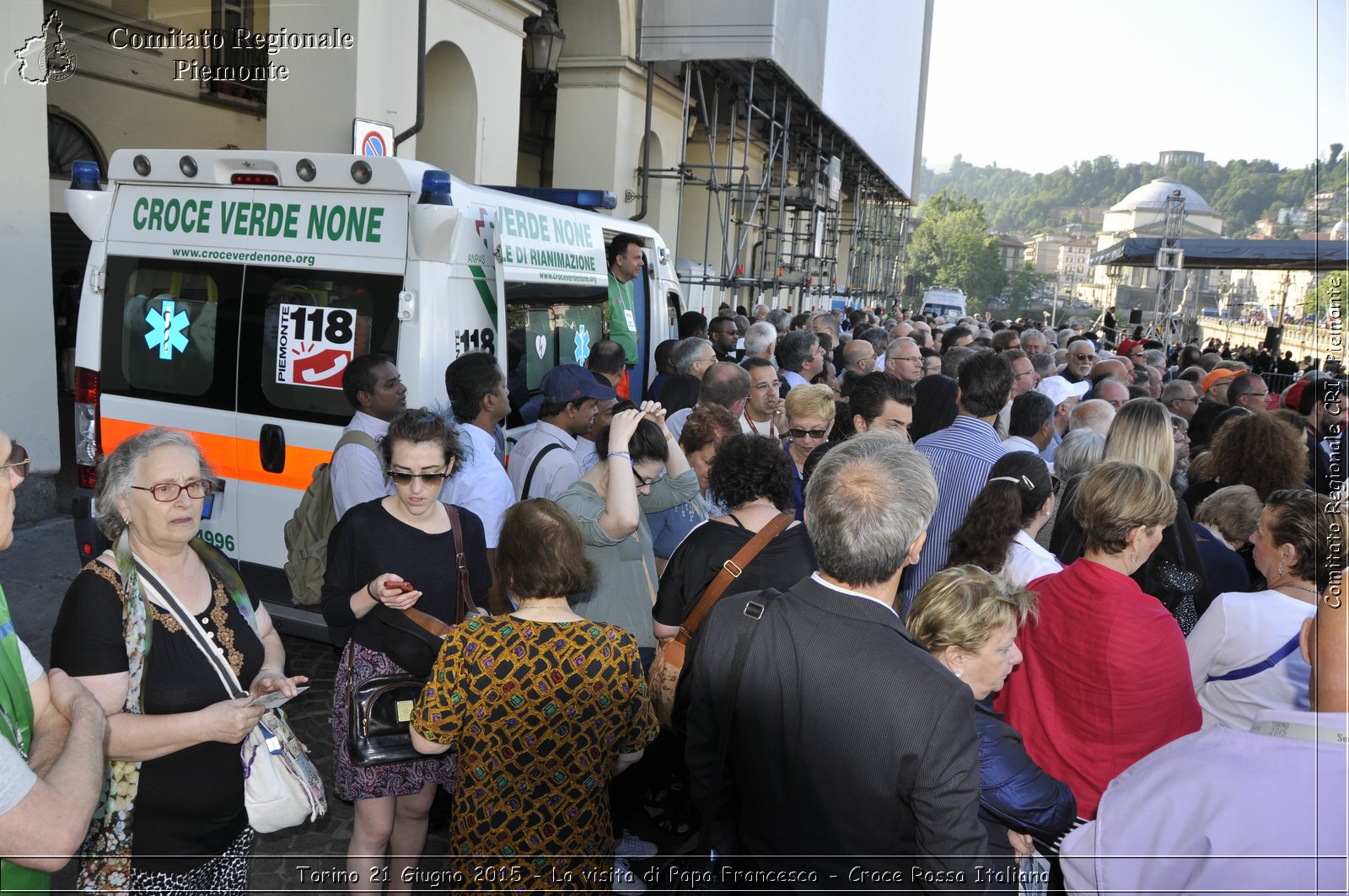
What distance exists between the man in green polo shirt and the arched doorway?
3.81 m

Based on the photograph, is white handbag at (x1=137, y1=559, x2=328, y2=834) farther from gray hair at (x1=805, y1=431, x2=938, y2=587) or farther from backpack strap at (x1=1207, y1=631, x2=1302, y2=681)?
backpack strap at (x1=1207, y1=631, x2=1302, y2=681)

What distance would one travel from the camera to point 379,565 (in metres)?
3.00

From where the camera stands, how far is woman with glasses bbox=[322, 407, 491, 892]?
2980mm

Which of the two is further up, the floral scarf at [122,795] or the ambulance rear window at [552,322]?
the ambulance rear window at [552,322]

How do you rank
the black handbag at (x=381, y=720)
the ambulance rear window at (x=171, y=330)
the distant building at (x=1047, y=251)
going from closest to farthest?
the black handbag at (x=381, y=720)
the ambulance rear window at (x=171, y=330)
the distant building at (x=1047, y=251)

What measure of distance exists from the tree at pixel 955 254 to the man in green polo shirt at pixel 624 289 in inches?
4453

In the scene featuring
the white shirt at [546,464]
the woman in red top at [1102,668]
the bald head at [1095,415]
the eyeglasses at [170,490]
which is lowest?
the woman in red top at [1102,668]

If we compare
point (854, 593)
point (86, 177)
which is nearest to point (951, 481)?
point (854, 593)

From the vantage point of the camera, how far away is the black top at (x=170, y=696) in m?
2.23

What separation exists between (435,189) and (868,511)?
2809 mm

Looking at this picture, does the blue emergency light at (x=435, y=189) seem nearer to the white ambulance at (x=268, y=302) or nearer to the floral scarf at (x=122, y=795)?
the white ambulance at (x=268, y=302)

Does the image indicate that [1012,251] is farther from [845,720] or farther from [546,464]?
[845,720]

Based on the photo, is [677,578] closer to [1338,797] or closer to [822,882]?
[822,882]

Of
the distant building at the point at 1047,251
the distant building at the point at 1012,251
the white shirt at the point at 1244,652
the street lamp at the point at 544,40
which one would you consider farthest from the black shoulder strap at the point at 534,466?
the distant building at the point at 1047,251
